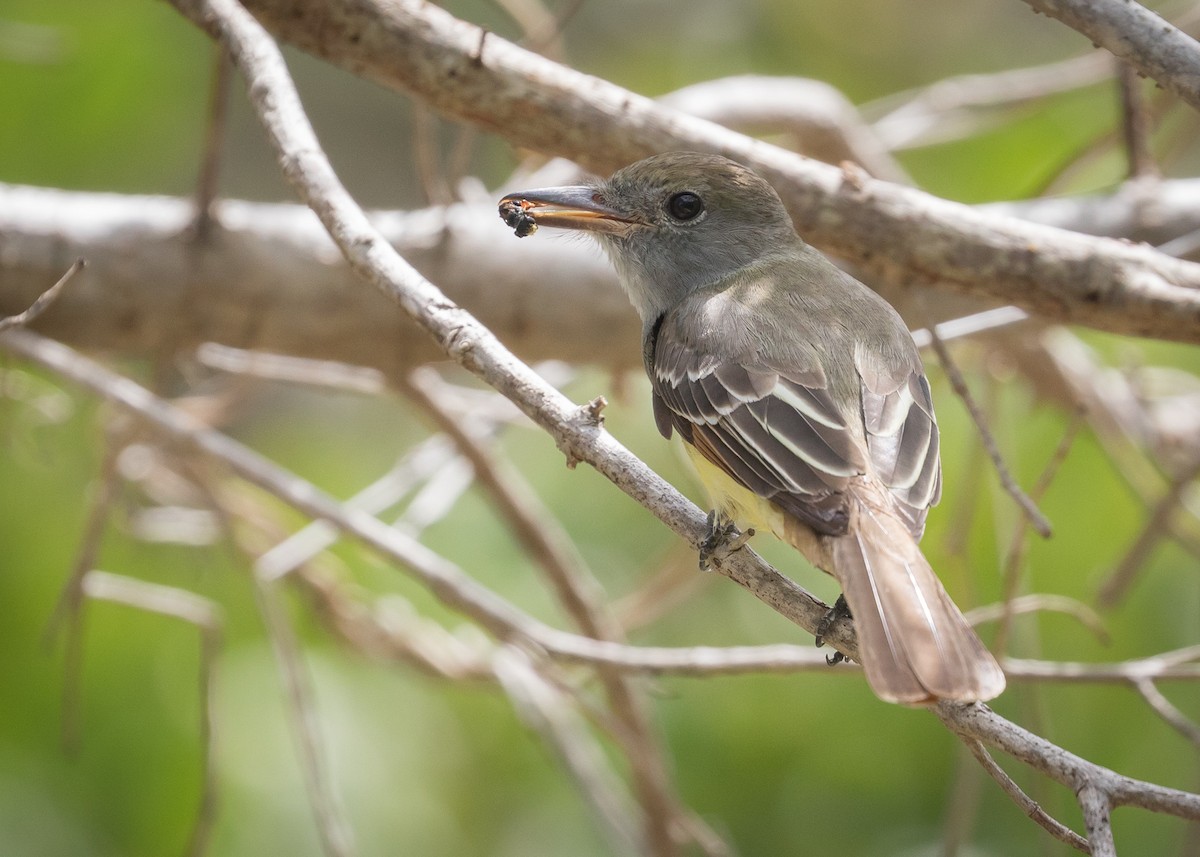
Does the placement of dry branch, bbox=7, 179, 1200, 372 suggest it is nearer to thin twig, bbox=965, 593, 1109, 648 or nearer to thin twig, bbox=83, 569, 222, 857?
thin twig, bbox=83, 569, 222, 857

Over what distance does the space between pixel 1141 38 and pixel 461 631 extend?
2976mm

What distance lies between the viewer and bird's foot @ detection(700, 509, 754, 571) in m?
2.34

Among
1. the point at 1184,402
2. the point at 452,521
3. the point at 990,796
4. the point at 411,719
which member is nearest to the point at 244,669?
the point at 411,719

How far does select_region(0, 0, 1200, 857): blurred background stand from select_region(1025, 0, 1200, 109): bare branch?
1.46 metres

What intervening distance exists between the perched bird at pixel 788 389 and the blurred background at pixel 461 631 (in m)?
0.60

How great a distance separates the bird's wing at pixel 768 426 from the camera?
7.95 ft

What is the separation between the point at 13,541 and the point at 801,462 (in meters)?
3.00

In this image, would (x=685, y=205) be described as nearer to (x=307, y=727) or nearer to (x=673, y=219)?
(x=673, y=219)

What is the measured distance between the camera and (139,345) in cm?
354

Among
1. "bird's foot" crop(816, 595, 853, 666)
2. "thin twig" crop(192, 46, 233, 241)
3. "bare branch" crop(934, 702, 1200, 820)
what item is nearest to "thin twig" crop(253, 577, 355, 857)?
"thin twig" crop(192, 46, 233, 241)

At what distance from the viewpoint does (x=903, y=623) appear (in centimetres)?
209

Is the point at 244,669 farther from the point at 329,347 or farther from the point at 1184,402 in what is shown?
the point at 1184,402

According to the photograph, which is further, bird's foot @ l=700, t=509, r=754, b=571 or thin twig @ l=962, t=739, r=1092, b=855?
bird's foot @ l=700, t=509, r=754, b=571

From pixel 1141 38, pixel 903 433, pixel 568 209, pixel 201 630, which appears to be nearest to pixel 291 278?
pixel 568 209
